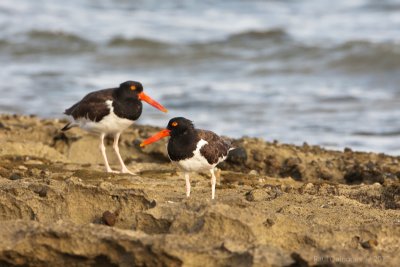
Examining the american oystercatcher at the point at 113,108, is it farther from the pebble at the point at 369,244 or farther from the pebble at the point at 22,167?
the pebble at the point at 369,244

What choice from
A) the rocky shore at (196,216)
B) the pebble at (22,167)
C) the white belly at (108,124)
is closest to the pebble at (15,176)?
the rocky shore at (196,216)

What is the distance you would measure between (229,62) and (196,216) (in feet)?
41.0

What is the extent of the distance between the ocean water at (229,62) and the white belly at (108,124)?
3.35 meters

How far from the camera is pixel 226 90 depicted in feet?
48.0

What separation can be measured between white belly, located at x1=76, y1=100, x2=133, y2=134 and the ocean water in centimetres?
335

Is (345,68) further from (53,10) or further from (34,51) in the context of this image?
(53,10)

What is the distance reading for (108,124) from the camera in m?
8.42

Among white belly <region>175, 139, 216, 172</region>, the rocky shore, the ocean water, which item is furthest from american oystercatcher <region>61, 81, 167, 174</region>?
the ocean water

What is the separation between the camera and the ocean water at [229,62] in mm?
12574

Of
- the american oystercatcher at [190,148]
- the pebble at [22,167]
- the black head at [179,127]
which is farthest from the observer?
the pebble at [22,167]

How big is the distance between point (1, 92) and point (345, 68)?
254 inches

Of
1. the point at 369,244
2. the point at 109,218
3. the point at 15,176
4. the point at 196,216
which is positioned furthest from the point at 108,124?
the point at 369,244

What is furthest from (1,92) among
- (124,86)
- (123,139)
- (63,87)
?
(124,86)

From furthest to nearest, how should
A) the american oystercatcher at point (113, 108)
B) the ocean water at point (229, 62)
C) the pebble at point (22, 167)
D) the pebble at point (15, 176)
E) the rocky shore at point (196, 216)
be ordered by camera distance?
1. the ocean water at point (229, 62)
2. the american oystercatcher at point (113, 108)
3. the pebble at point (22, 167)
4. the pebble at point (15, 176)
5. the rocky shore at point (196, 216)
